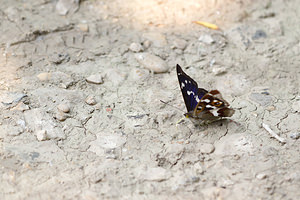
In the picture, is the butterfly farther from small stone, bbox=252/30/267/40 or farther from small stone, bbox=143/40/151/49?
small stone, bbox=252/30/267/40

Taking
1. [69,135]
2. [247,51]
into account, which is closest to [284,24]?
[247,51]

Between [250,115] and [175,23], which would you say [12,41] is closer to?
[175,23]

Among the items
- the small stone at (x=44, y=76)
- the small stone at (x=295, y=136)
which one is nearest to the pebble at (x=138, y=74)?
the small stone at (x=44, y=76)

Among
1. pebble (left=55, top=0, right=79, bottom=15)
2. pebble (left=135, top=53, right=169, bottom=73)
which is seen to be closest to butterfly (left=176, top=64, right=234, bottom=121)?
pebble (left=135, top=53, right=169, bottom=73)

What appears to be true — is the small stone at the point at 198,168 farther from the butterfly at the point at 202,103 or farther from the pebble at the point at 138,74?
the pebble at the point at 138,74

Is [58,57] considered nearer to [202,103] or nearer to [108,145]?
[108,145]
